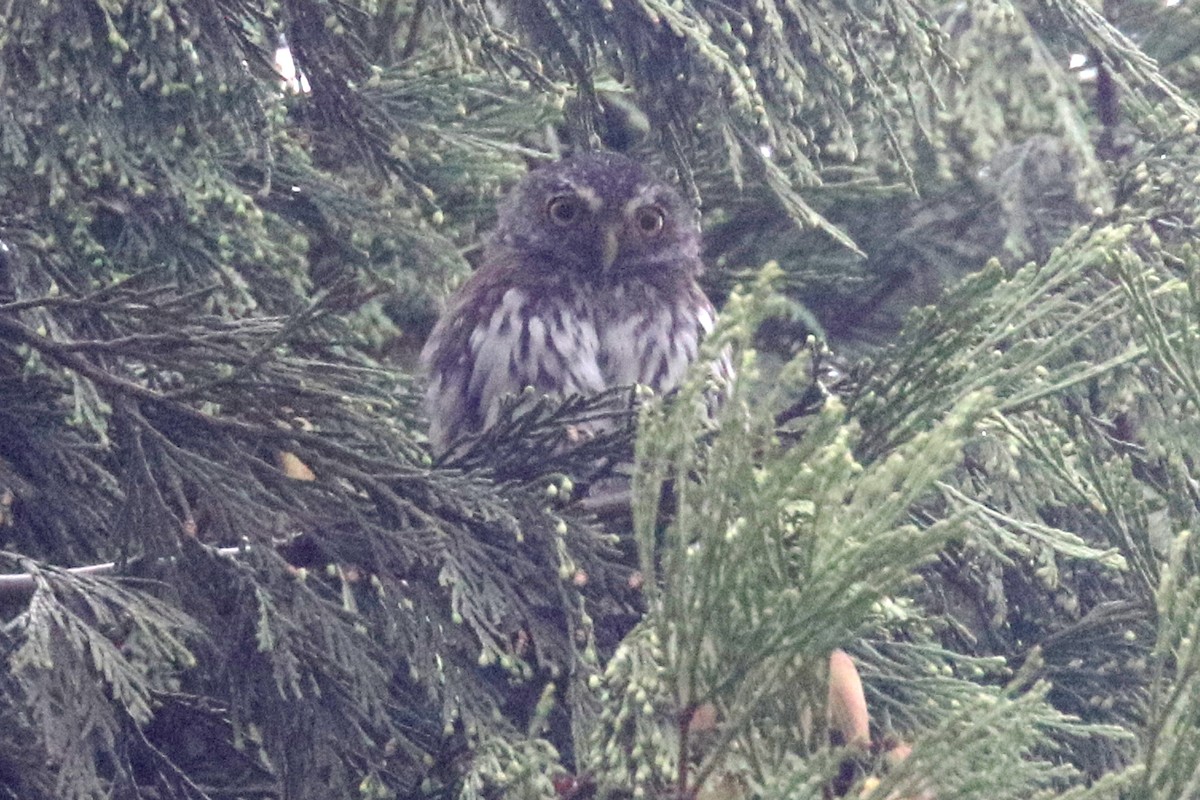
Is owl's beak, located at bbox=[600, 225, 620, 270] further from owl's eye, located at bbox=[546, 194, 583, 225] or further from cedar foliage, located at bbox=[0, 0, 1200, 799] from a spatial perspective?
cedar foliage, located at bbox=[0, 0, 1200, 799]

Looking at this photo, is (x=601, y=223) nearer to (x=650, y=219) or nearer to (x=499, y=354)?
(x=650, y=219)

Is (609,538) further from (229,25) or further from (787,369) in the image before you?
(229,25)

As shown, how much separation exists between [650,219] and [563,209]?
0.73 ft

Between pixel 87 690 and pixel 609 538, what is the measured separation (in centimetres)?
73

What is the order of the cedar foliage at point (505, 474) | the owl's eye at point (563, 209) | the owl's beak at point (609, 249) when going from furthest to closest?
the owl's eye at point (563, 209) < the owl's beak at point (609, 249) < the cedar foliage at point (505, 474)

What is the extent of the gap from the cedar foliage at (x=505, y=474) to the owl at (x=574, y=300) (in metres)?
0.19

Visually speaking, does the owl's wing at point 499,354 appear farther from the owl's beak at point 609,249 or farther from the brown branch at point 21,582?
the brown branch at point 21,582

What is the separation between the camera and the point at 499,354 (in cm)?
390

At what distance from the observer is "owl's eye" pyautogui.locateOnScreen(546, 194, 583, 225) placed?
14.1 ft

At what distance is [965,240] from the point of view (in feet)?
16.8

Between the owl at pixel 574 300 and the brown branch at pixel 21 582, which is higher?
the owl at pixel 574 300

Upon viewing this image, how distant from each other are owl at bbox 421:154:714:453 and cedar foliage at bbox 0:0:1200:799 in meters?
0.19

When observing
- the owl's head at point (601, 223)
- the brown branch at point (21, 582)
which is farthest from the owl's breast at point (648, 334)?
the brown branch at point (21, 582)

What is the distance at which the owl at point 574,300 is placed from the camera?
12.8 ft
